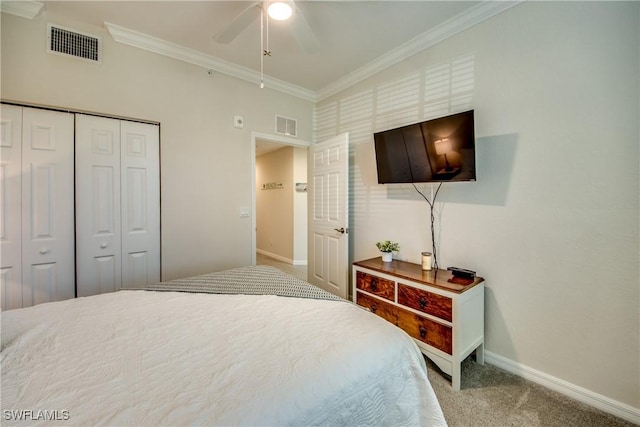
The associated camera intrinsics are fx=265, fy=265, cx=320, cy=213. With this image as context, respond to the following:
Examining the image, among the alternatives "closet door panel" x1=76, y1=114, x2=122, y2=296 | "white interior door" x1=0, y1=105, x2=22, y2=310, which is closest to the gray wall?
"closet door panel" x1=76, y1=114, x2=122, y2=296

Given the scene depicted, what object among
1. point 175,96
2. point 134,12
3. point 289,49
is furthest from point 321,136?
point 134,12

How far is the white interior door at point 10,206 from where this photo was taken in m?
1.96

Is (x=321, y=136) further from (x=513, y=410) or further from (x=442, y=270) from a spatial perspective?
(x=513, y=410)

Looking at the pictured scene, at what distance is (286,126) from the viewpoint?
3.44 m

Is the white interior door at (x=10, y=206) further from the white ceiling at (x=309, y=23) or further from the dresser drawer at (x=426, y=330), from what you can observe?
the dresser drawer at (x=426, y=330)

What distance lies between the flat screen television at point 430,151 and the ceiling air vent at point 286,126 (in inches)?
50.9

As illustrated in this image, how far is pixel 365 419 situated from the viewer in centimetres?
93

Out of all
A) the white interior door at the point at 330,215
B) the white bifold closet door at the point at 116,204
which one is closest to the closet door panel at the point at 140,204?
the white bifold closet door at the point at 116,204

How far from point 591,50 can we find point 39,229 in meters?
4.08

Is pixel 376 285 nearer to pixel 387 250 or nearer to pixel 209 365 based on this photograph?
pixel 387 250

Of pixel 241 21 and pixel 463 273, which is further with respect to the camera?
pixel 463 273

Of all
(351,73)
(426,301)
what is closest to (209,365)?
(426,301)

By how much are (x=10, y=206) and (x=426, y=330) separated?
3.24m

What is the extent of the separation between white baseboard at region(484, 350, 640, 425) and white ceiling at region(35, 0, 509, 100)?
267cm
